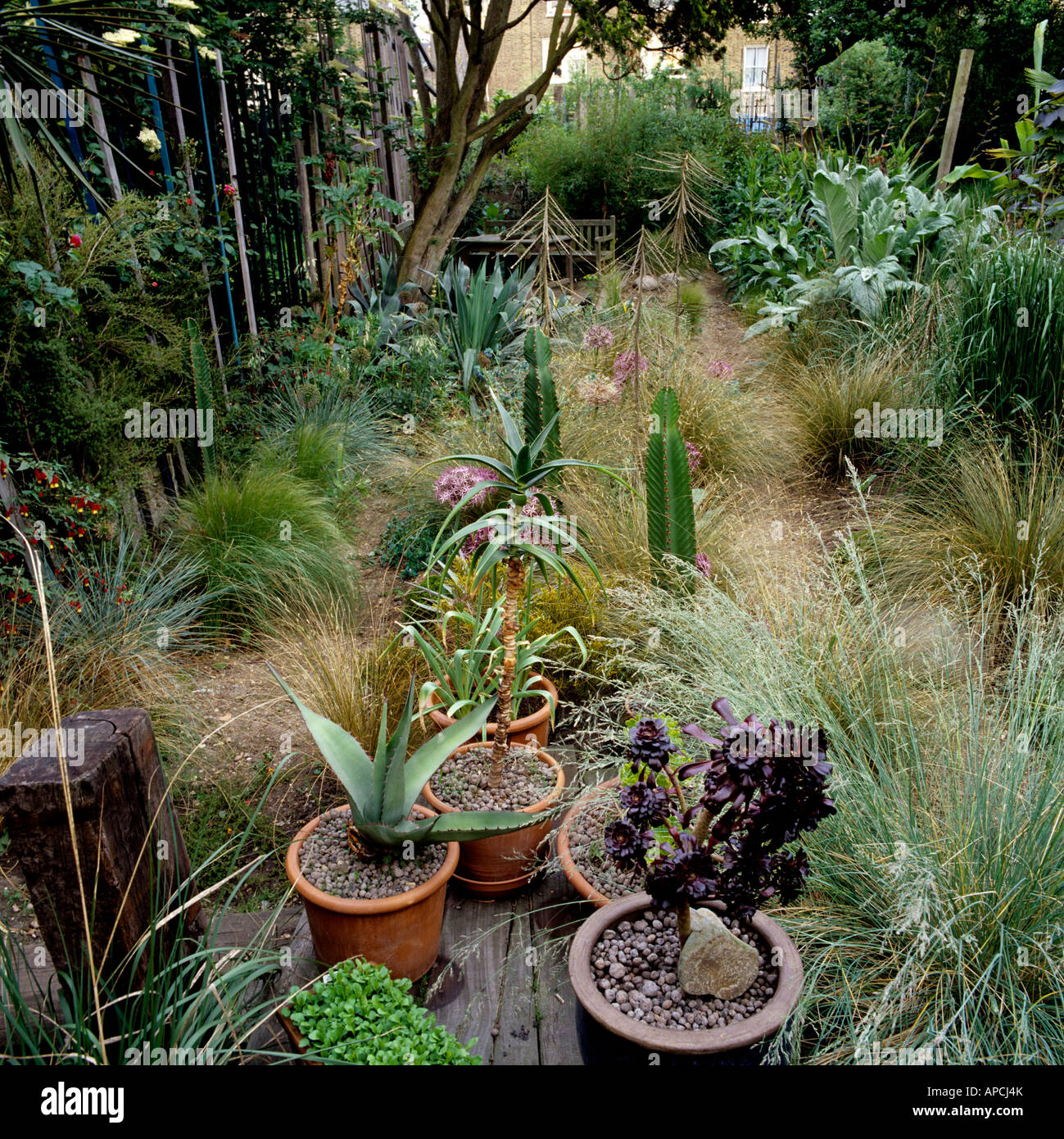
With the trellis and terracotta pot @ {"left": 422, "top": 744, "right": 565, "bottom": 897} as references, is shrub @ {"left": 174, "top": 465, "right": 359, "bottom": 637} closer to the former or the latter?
the trellis

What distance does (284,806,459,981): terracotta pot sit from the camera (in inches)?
76.6

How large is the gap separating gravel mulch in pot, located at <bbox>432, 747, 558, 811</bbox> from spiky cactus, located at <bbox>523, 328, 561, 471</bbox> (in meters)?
1.57

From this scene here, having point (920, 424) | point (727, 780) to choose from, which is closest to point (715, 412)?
point (920, 424)

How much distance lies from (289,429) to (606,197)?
7.52 m

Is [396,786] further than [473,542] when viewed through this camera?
No

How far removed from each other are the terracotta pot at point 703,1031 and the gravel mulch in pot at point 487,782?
66 centimetres

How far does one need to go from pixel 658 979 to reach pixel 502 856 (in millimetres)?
696

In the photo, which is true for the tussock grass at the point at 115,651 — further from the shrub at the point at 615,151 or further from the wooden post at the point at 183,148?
the shrub at the point at 615,151

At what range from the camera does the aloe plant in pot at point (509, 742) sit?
2117mm

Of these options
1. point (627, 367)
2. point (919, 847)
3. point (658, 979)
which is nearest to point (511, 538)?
point (658, 979)

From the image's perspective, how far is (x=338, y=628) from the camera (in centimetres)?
295

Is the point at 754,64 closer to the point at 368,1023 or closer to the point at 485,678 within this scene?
the point at 485,678

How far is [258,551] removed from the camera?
3.54 meters

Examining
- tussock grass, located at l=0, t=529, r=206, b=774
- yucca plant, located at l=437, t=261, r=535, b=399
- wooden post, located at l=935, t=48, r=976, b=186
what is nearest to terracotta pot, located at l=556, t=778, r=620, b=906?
tussock grass, located at l=0, t=529, r=206, b=774
